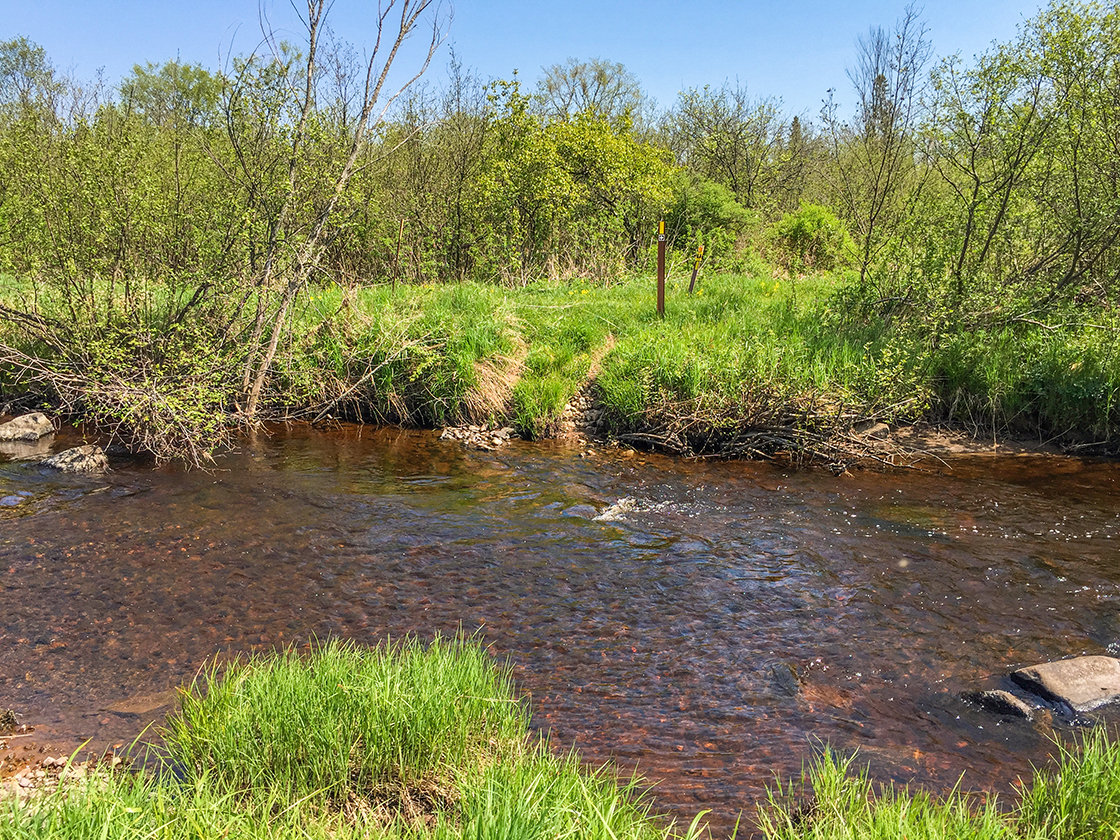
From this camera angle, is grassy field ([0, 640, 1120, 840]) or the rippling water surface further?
the rippling water surface

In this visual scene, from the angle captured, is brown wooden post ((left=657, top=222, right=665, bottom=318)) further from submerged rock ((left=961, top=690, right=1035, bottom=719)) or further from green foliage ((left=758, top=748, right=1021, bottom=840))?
Result: green foliage ((left=758, top=748, right=1021, bottom=840))

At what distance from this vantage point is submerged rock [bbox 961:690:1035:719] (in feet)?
15.1

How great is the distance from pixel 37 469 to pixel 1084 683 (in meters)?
10.3

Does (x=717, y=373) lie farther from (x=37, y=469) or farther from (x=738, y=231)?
(x=738, y=231)

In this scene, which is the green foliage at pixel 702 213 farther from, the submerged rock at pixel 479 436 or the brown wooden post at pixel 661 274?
the submerged rock at pixel 479 436

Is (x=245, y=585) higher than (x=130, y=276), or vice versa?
(x=130, y=276)

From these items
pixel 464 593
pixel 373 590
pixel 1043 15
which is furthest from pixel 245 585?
pixel 1043 15

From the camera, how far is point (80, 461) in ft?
30.0

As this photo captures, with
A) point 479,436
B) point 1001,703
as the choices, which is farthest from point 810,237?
point 1001,703

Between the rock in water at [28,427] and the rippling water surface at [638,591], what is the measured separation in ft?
4.42

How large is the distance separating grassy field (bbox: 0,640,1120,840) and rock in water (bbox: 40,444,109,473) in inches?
242

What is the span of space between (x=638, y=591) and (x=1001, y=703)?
2631 mm

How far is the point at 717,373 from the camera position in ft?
33.7

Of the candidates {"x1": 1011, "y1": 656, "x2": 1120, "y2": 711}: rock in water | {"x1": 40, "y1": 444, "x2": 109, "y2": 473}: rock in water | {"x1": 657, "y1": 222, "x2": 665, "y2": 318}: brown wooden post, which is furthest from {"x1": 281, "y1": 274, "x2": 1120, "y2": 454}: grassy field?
{"x1": 1011, "y1": 656, "x2": 1120, "y2": 711}: rock in water
